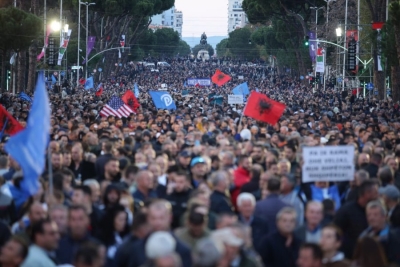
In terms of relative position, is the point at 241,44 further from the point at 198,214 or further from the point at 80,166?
the point at 198,214

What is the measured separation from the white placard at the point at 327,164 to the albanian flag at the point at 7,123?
21.7ft

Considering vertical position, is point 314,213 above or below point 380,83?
below

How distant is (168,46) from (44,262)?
177 meters

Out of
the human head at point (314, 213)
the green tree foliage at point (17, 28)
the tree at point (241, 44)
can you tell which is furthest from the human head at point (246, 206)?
the tree at point (241, 44)

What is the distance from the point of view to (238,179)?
1337cm

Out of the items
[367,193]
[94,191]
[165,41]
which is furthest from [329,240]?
[165,41]

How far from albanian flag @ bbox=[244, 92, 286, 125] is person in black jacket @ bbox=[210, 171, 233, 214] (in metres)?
10.3

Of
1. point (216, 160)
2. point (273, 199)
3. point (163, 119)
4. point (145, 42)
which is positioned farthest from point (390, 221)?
point (145, 42)

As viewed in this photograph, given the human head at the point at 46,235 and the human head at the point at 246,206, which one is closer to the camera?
the human head at the point at 46,235

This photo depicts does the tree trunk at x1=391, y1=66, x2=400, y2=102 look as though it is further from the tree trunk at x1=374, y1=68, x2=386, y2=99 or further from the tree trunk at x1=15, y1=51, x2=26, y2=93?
the tree trunk at x1=15, y1=51, x2=26, y2=93

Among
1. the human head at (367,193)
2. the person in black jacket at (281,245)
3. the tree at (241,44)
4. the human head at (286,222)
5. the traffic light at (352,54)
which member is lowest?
the person in black jacket at (281,245)

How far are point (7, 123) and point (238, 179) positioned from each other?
583 centimetres

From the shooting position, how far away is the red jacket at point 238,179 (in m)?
12.9

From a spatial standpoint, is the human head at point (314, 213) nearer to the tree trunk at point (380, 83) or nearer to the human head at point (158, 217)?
the human head at point (158, 217)
